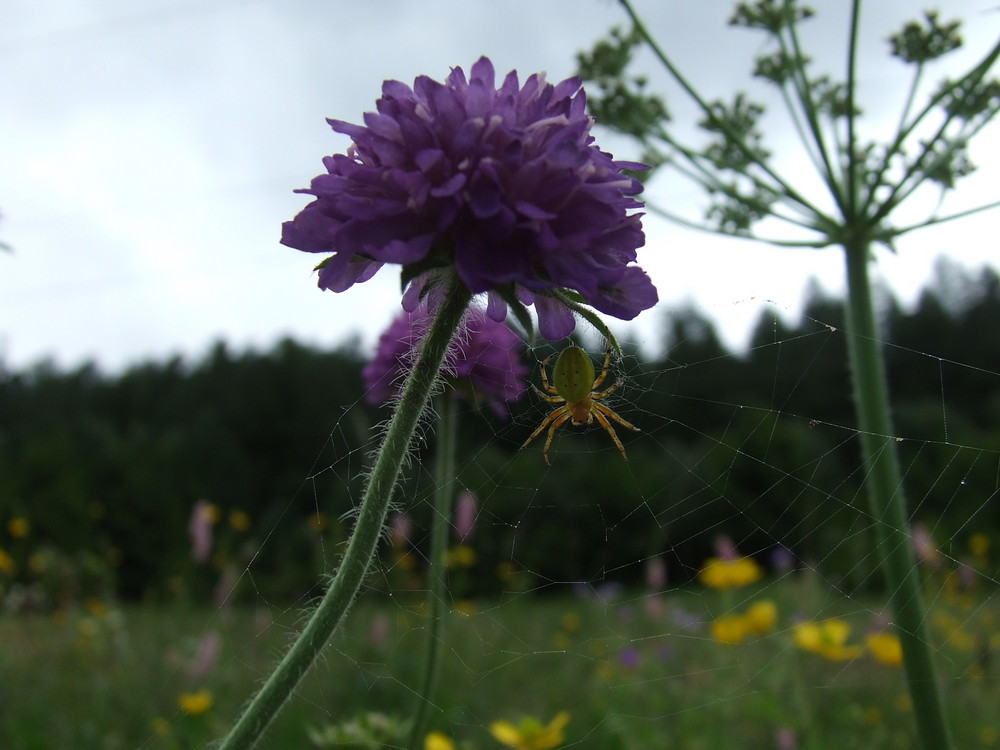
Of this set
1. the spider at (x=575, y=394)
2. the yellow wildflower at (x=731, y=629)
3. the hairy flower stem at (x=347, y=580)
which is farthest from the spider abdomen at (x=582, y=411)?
the yellow wildflower at (x=731, y=629)

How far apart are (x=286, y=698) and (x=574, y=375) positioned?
0.83 metres

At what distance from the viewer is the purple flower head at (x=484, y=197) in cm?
107

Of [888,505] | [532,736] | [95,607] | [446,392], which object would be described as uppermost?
[446,392]

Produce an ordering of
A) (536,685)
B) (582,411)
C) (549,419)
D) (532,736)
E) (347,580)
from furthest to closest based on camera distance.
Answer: (536,685) < (532,736) < (549,419) < (582,411) < (347,580)

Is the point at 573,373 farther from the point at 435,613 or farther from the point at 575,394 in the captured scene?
the point at 435,613

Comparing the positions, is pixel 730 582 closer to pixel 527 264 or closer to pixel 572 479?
pixel 527 264

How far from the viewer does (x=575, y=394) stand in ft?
5.46

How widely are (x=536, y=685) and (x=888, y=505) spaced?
4.73 m

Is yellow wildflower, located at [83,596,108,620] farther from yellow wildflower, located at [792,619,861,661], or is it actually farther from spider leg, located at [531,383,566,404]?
spider leg, located at [531,383,566,404]

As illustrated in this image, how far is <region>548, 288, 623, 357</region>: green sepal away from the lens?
1167 mm

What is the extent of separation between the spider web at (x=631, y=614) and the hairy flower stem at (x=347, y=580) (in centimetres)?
24

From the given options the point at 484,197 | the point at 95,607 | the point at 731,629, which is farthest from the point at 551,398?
the point at 95,607

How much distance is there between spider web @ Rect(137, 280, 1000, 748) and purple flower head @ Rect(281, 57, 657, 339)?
0.36 m

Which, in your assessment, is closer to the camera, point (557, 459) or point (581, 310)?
point (581, 310)
